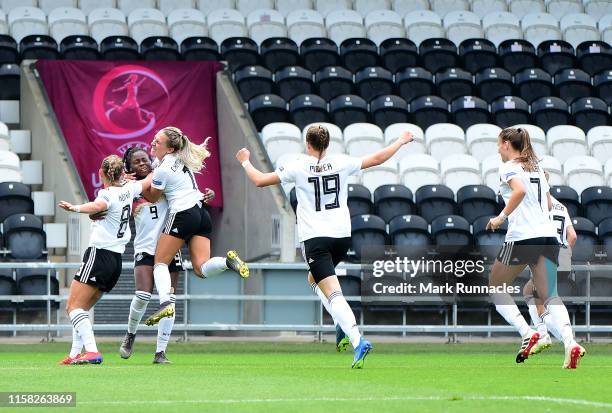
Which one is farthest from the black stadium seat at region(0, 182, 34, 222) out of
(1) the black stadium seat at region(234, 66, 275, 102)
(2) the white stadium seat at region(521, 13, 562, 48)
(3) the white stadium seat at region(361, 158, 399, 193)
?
(2) the white stadium seat at region(521, 13, 562, 48)

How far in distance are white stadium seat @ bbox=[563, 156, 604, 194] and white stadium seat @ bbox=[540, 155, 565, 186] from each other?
0.44ft

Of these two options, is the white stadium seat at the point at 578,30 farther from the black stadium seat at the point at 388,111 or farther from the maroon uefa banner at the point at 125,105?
the maroon uefa banner at the point at 125,105

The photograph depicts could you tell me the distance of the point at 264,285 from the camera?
16234 millimetres

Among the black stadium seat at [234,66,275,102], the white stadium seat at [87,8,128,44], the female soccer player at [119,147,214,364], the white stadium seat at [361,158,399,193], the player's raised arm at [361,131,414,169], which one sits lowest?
the female soccer player at [119,147,214,364]

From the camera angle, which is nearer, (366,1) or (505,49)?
(505,49)

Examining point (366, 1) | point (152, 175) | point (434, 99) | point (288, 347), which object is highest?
point (366, 1)

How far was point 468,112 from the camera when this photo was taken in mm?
22094

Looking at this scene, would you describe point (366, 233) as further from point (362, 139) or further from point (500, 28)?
point (500, 28)

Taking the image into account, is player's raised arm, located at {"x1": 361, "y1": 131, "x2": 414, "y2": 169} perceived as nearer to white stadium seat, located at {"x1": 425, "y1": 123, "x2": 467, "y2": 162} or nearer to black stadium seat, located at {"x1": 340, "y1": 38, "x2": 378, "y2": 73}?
white stadium seat, located at {"x1": 425, "y1": 123, "x2": 467, "y2": 162}

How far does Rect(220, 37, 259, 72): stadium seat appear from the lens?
2230cm

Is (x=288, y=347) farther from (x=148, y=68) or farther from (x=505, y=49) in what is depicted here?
(x=505, y=49)

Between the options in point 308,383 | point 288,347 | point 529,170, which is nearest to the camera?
point 308,383

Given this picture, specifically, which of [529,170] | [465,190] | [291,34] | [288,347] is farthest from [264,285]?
[291,34]

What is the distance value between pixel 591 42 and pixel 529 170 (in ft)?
45.8
